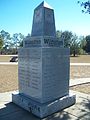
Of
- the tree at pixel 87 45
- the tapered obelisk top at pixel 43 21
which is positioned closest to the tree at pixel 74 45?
the tree at pixel 87 45

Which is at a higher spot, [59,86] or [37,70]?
[37,70]

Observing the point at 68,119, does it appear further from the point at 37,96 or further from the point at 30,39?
the point at 30,39

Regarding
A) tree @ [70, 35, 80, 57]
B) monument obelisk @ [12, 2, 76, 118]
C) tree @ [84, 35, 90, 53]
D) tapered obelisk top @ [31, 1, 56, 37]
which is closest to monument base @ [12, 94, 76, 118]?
monument obelisk @ [12, 2, 76, 118]

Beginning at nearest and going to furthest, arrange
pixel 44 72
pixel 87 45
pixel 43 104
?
pixel 43 104 → pixel 44 72 → pixel 87 45

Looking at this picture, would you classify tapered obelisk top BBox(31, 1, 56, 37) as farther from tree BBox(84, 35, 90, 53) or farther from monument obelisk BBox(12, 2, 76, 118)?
tree BBox(84, 35, 90, 53)

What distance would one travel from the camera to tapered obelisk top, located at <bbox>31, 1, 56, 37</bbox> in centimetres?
701

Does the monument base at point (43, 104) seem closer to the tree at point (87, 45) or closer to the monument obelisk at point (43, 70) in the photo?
the monument obelisk at point (43, 70)

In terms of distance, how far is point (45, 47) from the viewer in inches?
264

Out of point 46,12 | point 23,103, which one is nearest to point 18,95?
point 23,103

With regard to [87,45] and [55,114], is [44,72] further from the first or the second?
[87,45]

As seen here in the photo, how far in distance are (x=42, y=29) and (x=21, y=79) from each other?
A: 1.91m

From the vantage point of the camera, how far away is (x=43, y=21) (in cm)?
699

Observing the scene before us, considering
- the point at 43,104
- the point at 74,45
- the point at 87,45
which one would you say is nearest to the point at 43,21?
the point at 43,104

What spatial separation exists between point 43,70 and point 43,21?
161 cm
